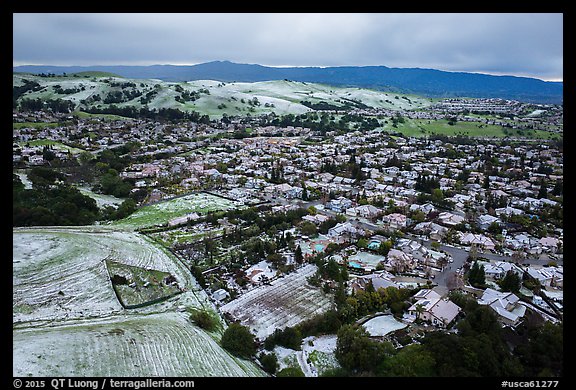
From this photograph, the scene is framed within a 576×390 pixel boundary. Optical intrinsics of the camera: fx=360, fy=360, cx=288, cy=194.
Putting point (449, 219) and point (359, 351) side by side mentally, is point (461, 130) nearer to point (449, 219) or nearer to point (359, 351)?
point (449, 219)

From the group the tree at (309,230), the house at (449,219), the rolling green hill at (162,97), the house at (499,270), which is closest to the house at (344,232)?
the tree at (309,230)

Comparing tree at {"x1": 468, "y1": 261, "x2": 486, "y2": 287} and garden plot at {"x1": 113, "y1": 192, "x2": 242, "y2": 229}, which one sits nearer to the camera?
tree at {"x1": 468, "y1": 261, "x2": 486, "y2": 287}

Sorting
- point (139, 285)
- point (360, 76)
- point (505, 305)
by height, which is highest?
point (360, 76)

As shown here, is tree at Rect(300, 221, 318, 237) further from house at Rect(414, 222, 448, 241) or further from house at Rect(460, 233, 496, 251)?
house at Rect(460, 233, 496, 251)

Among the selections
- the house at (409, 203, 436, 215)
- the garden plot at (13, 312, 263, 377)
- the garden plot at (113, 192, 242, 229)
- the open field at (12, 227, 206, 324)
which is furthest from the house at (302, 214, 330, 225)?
the garden plot at (13, 312, 263, 377)

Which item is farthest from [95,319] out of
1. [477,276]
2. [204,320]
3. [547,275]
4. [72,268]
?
[547,275]

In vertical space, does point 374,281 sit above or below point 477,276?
below
